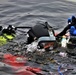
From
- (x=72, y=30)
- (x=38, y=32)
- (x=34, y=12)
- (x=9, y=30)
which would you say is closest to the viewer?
(x=72, y=30)

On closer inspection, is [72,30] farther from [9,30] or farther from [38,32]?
[9,30]

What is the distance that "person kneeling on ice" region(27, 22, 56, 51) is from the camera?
24.1 feet

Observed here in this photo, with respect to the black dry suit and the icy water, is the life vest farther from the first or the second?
the icy water

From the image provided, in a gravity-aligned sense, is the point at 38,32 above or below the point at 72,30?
below

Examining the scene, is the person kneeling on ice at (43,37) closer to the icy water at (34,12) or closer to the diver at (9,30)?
the icy water at (34,12)

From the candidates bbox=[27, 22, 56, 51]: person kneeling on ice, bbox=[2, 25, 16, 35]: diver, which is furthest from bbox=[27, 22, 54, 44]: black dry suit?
bbox=[2, 25, 16, 35]: diver

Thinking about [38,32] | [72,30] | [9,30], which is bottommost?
→ [9,30]

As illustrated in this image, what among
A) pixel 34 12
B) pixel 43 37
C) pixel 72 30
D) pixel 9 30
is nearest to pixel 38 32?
pixel 43 37

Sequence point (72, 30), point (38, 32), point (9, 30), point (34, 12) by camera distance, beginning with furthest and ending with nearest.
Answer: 1. point (34, 12)
2. point (9, 30)
3. point (38, 32)
4. point (72, 30)

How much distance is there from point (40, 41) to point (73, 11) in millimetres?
7109

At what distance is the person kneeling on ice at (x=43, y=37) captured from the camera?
24.1 feet

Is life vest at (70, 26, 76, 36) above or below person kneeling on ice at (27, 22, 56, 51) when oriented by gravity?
above

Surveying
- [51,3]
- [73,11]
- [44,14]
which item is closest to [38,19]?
[44,14]

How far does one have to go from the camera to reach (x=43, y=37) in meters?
7.34
